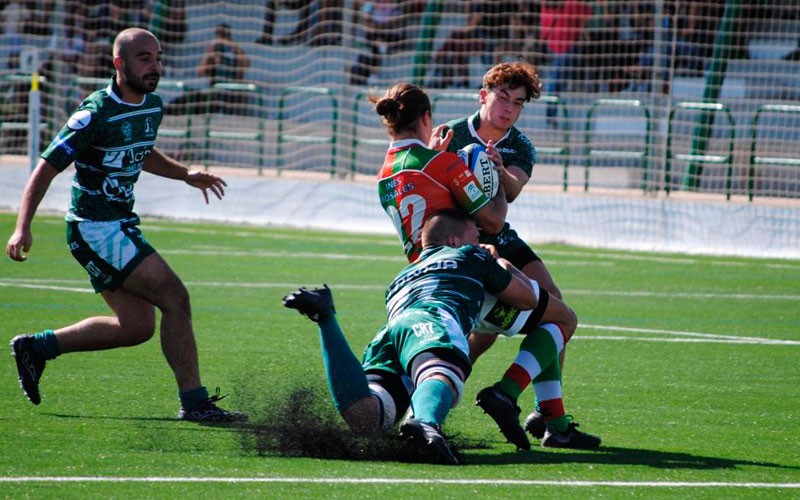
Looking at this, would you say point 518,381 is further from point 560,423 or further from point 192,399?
point 192,399

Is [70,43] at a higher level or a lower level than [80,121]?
higher

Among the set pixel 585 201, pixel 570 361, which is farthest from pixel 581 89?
pixel 570 361

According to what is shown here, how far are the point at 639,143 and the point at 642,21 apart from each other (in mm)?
2010

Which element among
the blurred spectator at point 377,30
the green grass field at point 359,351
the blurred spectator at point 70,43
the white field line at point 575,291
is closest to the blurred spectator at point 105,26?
the blurred spectator at point 70,43

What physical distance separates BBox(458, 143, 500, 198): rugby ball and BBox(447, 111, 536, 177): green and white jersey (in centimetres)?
69

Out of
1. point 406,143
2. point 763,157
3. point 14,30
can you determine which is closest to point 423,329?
point 406,143

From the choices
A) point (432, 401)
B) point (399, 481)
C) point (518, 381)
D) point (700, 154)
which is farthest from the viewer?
point (700, 154)

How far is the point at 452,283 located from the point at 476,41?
16.1 m

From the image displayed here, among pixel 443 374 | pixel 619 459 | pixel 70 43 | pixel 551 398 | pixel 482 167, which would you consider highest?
pixel 70 43

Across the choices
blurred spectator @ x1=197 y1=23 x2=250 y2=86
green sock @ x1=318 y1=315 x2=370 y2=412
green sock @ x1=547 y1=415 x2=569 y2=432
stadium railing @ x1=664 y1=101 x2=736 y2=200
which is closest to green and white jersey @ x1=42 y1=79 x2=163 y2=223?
green sock @ x1=318 y1=315 x2=370 y2=412

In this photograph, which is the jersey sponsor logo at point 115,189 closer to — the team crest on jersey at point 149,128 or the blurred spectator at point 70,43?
the team crest on jersey at point 149,128

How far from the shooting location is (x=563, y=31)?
Result: 21.5 m

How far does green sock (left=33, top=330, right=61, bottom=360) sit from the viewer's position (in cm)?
736

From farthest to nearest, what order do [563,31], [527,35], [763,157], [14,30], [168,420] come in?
[14,30]
[527,35]
[563,31]
[763,157]
[168,420]
